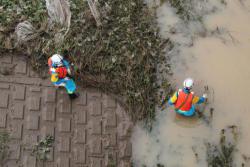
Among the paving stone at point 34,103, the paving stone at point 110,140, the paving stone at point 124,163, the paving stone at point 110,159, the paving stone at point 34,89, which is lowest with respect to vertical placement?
the paving stone at point 124,163

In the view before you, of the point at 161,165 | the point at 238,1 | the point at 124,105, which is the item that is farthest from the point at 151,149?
the point at 238,1

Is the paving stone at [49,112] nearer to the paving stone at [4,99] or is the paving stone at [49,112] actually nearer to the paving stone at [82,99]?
the paving stone at [82,99]

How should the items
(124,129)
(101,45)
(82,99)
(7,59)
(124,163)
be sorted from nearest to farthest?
1. (124,163)
2. (124,129)
3. (82,99)
4. (7,59)
5. (101,45)

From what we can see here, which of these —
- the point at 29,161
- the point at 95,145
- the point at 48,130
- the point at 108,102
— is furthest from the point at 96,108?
the point at 29,161

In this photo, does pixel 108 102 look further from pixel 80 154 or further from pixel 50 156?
pixel 50 156

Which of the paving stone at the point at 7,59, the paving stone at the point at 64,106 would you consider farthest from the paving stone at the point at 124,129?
the paving stone at the point at 7,59
